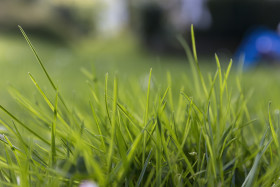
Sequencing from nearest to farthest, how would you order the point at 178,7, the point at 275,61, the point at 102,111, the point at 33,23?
the point at 102,111 → the point at 275,61 → the point at 178,7 → the point at 33,23

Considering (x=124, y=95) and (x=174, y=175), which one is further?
(x=124, y=95)

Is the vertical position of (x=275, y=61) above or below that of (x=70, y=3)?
below

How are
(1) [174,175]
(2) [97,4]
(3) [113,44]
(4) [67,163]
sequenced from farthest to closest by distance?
(2) [97,4] < (3) [113,44] < (1) [174,175] < (4) [67,163]

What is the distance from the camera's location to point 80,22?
2312 centimetres

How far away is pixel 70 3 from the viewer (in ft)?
72.6

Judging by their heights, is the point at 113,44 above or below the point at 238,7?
below

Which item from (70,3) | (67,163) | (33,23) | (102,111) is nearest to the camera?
(67,163)

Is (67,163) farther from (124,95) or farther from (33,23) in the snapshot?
(33,23)

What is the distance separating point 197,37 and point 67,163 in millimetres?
10262

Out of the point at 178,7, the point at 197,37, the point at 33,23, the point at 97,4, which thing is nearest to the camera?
the point at 197,37

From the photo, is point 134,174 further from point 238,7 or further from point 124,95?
point 238,7

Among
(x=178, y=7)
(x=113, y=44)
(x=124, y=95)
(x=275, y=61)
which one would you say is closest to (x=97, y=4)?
(x=113, y=44)

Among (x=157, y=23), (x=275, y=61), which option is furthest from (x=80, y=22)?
(x=275, y=61)

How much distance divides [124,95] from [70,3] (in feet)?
71.9
